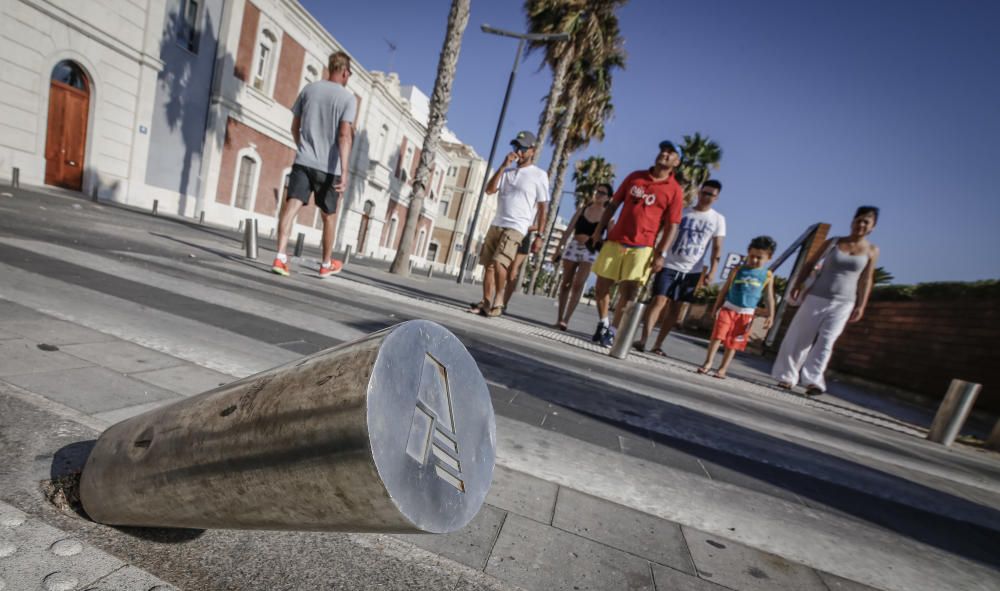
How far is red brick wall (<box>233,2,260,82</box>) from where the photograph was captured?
16697 millimetres

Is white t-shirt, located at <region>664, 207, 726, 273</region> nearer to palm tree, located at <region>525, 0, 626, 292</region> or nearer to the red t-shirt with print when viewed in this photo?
the red t-shirt with print

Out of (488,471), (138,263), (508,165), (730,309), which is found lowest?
(138,263)

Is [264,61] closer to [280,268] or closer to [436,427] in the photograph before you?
[280,268]

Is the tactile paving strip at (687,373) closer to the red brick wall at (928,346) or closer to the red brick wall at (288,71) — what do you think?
the red brick wall at (928,346)

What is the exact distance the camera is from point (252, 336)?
2.50 meters

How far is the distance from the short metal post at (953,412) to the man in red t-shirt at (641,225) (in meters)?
3.16

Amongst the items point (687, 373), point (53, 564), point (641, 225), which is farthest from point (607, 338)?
point (53, 564)

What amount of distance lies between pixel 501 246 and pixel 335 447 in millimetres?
4777

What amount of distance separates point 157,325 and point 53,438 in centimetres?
134

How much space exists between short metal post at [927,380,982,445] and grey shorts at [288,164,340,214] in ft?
22.3

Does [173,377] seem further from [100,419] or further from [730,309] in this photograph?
[730,309]

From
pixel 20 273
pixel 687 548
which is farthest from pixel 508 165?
→ pixel 687 548

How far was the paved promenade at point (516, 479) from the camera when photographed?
91 cm

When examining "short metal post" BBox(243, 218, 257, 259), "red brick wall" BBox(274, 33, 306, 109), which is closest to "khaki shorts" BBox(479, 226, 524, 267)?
"short metal post" BBox(243, 218, 257, 259)
